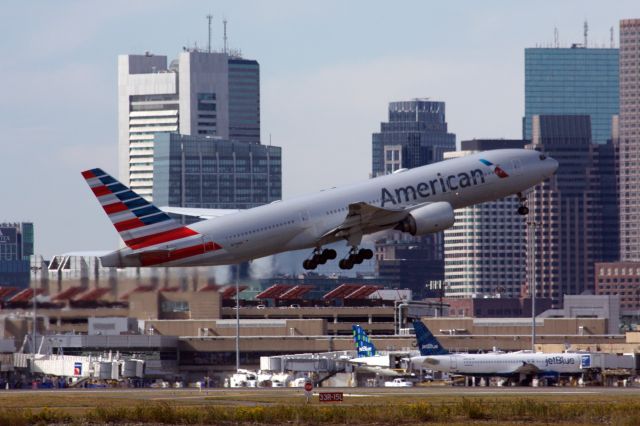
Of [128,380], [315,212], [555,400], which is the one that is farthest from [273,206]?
[128,380]

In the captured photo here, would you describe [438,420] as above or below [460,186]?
below

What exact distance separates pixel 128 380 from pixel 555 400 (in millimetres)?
69657

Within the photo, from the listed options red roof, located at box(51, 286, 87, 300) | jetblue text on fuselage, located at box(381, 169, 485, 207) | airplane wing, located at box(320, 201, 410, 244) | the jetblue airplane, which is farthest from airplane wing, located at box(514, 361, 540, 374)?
airplane wing, located at box(320, 201, 410, 244)

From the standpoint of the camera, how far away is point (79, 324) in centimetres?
16112

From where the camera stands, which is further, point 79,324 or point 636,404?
point 79,324

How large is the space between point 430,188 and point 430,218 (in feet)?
6.71

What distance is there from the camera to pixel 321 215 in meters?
121

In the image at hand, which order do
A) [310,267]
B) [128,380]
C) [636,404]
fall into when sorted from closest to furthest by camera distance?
[636,404] < [310,267] < [128,380]

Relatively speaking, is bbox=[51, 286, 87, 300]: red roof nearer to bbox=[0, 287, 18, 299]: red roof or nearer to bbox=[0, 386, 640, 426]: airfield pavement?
bbox=[0, 386, 640, 426]: airfield pavement

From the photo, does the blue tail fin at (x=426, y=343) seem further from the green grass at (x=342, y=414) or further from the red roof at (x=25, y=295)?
the green grass at (x=342, y=414)

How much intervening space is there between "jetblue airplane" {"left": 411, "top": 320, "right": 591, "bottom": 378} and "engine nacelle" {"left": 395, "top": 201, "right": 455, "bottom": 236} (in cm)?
5014

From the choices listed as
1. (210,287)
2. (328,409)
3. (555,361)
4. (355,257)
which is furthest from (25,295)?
(555,361)

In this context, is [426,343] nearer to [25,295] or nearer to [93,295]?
[25,295]

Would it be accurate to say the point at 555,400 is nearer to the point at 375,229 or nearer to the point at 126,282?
the point at 375,229
